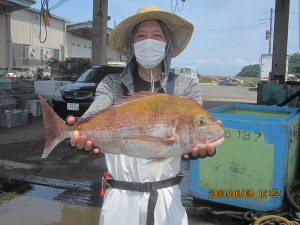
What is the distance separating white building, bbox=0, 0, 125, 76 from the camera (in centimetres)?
1490

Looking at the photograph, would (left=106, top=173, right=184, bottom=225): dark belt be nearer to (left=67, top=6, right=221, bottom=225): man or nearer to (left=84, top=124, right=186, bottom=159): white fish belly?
(left=67, top=6, right=221, bottom=225): man

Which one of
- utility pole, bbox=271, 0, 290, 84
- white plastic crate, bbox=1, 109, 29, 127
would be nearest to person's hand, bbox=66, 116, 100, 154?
white plastic crate, bbox=1, 109, 29, 127

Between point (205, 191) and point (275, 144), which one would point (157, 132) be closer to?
point (275, 144)

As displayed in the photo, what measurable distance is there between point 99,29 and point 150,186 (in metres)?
8.24

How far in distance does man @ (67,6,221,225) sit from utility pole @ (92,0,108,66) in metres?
7.01

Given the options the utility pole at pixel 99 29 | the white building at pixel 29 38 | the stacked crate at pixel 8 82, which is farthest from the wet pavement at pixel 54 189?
the white building at pixel 29 38

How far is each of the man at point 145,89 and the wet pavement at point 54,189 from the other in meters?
1.49

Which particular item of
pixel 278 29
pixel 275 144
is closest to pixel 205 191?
pixel 275 144

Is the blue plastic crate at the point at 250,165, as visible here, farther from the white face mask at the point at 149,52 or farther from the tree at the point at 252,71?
the tree at the point at 252,71

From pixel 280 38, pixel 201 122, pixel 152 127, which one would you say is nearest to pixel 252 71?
pixel 280 38

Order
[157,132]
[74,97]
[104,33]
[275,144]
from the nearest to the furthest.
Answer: [157,132]
[275,144]
[74,97]
[104,33]

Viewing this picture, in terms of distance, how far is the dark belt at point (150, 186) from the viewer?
157 cm

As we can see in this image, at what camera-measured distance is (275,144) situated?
265cm

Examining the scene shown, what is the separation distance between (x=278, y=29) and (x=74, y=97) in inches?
281
